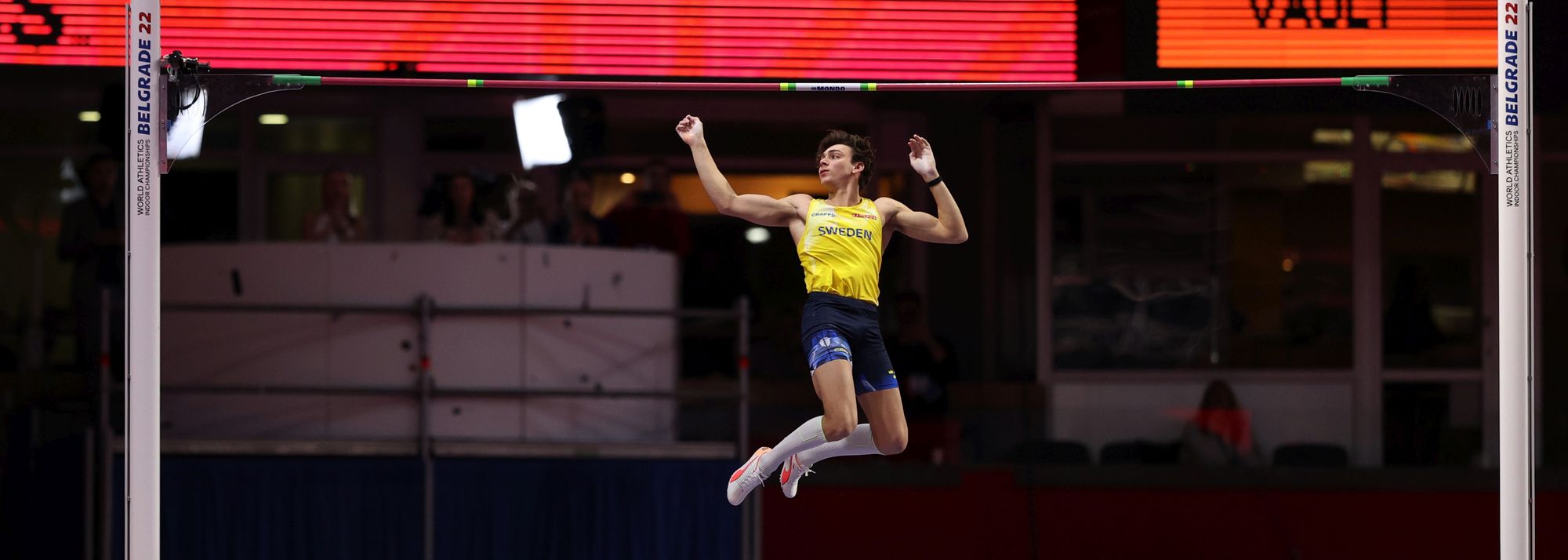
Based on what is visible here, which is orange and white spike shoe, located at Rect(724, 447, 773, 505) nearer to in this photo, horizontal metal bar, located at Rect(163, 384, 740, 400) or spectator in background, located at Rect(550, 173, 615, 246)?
horizontal metal bar, located at Rect(163, 384, 740, 400)

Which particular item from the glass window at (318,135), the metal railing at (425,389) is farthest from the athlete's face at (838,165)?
the glass window at (318,135)

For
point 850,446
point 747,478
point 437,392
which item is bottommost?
point 747,478

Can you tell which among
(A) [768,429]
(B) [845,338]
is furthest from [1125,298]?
(B) [845,338]

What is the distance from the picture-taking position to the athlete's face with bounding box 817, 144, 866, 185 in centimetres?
518

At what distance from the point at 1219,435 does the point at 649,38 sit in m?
3.92

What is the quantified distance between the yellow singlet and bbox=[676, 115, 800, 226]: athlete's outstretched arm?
0.36ft

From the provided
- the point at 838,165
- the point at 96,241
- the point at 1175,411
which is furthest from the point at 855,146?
the point at 96,241

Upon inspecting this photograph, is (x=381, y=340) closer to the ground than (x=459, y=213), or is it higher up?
closer to the ground

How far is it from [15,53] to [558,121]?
9.88ft

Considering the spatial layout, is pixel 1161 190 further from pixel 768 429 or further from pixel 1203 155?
pixel 768 429

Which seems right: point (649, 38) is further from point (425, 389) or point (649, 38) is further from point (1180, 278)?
point (1180, 278)

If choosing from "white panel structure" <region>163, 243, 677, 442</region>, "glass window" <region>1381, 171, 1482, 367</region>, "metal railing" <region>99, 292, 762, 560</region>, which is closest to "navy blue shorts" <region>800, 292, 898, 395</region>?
"metal railing" <region>99, 292, 762, 560</region>

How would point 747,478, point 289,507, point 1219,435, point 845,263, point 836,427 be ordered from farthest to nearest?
point 1219,435, point 289,507, point 747,478, point 845,263, point 836,427

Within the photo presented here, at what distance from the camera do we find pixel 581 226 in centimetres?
755
